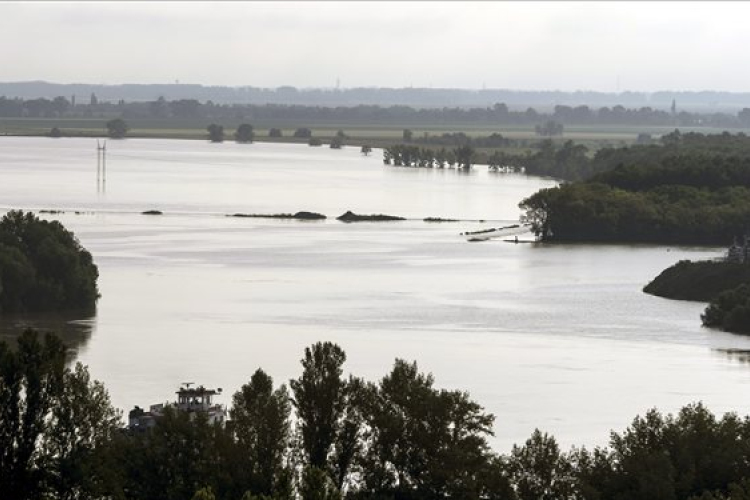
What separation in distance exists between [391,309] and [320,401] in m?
13.9

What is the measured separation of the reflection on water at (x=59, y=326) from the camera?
27.5 meters

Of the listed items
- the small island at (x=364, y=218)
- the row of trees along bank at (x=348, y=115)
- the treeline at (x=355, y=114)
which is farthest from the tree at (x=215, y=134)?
the small island at (x=364, y=218)

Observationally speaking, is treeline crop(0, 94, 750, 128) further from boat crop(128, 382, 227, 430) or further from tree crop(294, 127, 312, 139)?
boat crop(128, 382, 227, 430)

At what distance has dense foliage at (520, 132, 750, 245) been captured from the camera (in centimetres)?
4697

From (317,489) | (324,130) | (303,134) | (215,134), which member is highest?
(317,489)

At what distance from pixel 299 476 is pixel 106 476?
6.79 feet

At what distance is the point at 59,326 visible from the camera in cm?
2919

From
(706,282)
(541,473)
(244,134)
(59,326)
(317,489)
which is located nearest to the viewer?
(317,489)

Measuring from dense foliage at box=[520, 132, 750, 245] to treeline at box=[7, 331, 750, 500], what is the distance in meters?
28.9

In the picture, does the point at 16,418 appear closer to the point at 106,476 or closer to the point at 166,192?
the point at 106,476

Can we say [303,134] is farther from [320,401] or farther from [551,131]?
[320,401]

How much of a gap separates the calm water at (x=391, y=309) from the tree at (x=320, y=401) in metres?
2.70

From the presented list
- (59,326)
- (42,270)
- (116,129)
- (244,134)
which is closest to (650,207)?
(42,270)

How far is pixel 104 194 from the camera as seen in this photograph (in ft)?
194
